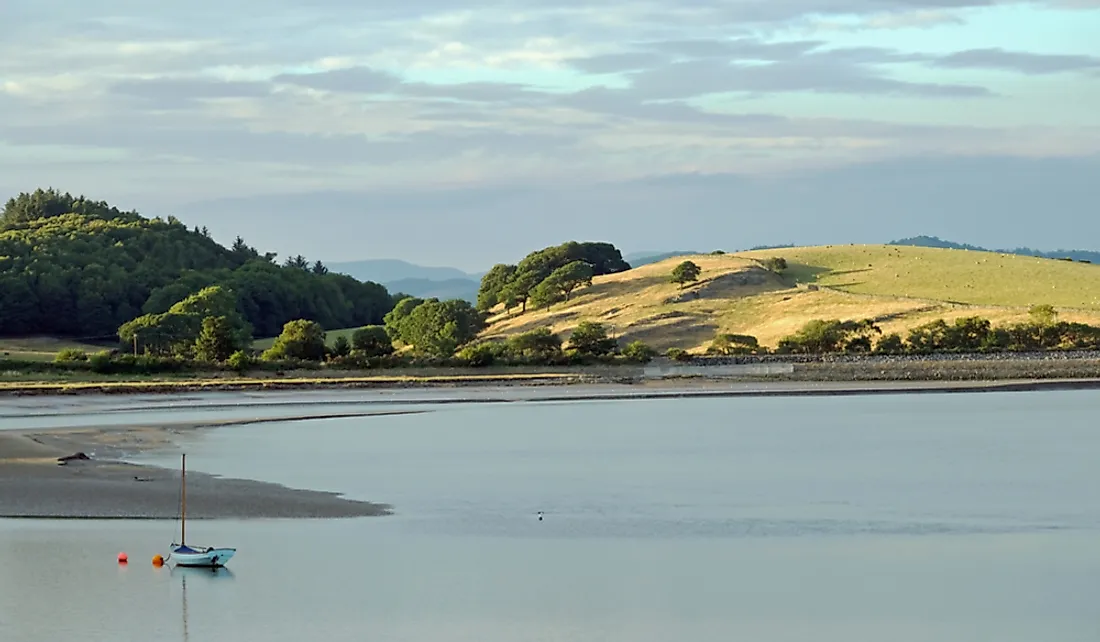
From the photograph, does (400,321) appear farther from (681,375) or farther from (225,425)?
(225,425)

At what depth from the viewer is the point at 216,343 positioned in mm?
78938

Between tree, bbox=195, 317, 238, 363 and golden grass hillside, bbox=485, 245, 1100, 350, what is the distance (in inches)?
1083

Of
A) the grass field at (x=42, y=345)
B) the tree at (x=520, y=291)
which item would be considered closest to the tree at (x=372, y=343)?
the grass field at (x=42, y=345)

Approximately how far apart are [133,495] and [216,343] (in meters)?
51.2

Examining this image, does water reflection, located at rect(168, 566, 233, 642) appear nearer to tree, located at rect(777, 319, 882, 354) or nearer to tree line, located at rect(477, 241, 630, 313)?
tree, located at rect(777, 319, 882, 354)

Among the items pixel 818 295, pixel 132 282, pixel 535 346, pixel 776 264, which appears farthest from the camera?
pixel 132 282

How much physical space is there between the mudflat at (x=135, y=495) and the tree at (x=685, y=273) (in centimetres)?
8420

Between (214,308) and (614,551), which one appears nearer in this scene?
(614,551)

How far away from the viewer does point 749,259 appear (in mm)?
126562

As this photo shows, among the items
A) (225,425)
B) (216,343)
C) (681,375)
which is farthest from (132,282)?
(225,425)

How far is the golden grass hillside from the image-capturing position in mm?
94688

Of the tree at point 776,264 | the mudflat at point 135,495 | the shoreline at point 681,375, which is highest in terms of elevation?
the tree at point 776,264

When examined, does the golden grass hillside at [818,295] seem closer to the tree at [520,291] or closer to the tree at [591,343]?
the tree at [520,291]

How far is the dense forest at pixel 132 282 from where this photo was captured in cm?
11969
